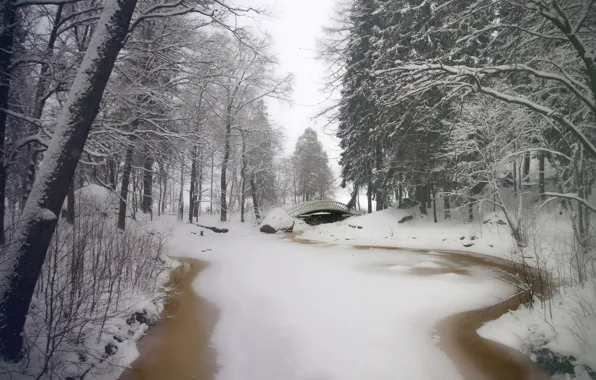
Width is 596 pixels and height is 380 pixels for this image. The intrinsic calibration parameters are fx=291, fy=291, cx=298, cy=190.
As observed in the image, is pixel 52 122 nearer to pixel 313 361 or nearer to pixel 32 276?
pixel 32 276

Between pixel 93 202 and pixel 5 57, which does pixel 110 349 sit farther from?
pixel 93 202

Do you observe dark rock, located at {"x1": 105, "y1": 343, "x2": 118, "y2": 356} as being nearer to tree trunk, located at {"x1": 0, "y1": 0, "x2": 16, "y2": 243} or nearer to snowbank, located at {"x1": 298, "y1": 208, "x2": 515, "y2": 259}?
tree trunk, located at {"x1": 0, "y1": 0, "x2": 16, "y2": 243}

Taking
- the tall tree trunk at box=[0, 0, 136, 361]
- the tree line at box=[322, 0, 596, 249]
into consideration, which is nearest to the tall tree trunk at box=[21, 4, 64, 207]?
the tall tree trunk at box=[0, 0, 136, 361]

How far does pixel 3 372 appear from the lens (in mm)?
2979

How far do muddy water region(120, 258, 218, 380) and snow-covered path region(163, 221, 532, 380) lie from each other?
0.81 ft

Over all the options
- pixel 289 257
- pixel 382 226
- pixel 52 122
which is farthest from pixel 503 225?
pixel 52 122

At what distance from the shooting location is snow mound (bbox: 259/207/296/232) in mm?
19719

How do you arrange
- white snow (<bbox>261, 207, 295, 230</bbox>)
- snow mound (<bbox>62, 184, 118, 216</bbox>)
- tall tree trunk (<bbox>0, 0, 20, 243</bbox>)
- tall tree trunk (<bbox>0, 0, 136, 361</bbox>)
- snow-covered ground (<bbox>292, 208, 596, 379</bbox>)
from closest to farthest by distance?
tall tree trunk (<bbox>0, 0, 136, 361</bbox>)
snow-covered ground (<bbox>292, 208, 596, 379</bbox>)
tall tree trunk (<bbox>0, 0, 20, 243</bbox>)
snow mound (<bbox>62, 184, 118, 216</bbox>)
white snow (<bbox>261, 207, 295, 230</bbox>)

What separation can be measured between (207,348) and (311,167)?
36856 millimetres

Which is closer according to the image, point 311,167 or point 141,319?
point 141,319

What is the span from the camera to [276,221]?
2017 cm

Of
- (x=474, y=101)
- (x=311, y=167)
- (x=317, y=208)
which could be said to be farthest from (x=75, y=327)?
(x=311, y=167)

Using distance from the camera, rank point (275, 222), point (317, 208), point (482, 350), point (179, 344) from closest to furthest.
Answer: point (482, 350), point (179, 344), point (275, 222), point (317, 208)

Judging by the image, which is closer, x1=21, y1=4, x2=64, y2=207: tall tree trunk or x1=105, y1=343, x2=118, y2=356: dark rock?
x1=105, y1=343, x2=118, y2=356: dark rock
